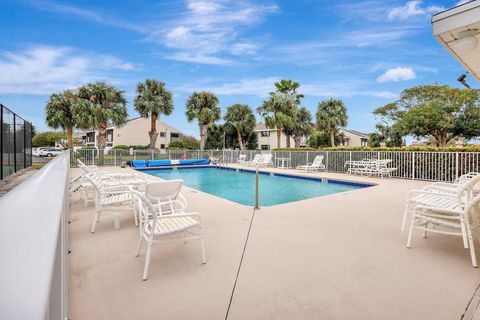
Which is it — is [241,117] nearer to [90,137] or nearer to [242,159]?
[242,159]

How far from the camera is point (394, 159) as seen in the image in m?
11.8

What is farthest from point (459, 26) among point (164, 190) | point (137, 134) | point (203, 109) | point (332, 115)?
point (137, 134)

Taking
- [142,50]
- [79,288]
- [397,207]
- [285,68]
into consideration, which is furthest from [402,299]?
[285,68]

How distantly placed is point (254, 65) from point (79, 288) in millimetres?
23250

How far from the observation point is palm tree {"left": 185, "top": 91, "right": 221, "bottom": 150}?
25047mm

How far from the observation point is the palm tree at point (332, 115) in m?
27.6

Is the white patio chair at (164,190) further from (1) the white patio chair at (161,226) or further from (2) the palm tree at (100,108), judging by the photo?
(2) the palm tree at (100,108)

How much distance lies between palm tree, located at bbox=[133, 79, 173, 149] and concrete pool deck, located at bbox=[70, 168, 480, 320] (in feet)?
60.9

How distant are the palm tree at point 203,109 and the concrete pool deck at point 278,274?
69.0 feet

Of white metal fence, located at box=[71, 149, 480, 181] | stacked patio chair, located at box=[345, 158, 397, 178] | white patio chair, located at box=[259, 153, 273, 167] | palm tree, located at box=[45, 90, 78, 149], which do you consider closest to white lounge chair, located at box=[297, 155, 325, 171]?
white metal fence, located at box=[71, 149, 480, 181]

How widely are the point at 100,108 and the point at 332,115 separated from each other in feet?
69.8

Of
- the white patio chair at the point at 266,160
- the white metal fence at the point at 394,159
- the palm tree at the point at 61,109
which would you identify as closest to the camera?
the white metal fence at the point at 394,159

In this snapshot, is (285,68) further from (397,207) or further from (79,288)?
(79,288)

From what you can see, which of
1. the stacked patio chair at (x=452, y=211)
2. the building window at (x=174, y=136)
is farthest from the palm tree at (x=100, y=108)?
the building window at (x=174, y=136)
